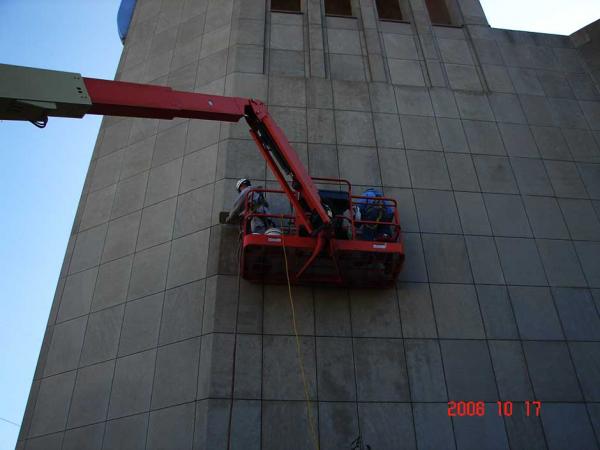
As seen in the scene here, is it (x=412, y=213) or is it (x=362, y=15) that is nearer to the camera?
(x=412, y=213)

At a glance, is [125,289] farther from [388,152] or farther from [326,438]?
[388,152]

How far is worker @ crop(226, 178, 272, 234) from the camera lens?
10812mm

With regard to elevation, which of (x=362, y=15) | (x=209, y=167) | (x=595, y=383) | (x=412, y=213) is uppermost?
(x=362, y=15)

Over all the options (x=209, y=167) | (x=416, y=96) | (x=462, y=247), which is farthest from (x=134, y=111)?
(x=416, y=96)

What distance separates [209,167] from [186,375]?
208 inches

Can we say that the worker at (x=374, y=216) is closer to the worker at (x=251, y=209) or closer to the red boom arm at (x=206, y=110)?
the red boom arm at (x=206, y=110)

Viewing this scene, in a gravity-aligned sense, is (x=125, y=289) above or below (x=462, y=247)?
below

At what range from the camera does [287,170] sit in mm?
10336

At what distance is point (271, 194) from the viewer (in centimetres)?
1246
